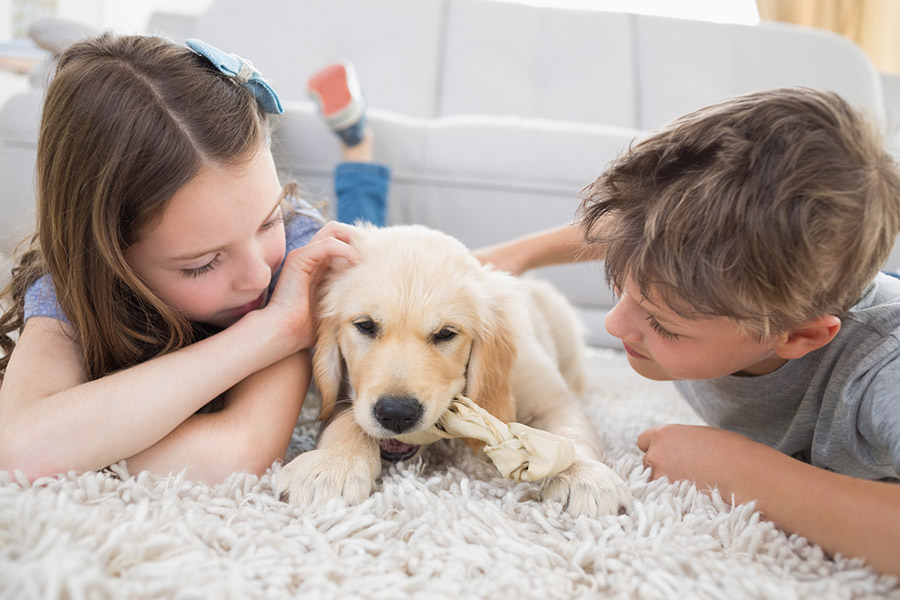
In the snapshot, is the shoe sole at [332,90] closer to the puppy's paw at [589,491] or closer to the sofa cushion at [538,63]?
the sofa cushion at [538,63]

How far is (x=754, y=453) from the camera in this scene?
112 centimetres

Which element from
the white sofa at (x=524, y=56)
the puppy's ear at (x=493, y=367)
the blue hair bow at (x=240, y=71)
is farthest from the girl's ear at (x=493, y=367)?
the white sofa at (x=524, y=56)

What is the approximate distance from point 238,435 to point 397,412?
0.31 meters

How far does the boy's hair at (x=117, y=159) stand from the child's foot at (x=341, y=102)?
3.74 ft

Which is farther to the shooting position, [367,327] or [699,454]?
[367,327]

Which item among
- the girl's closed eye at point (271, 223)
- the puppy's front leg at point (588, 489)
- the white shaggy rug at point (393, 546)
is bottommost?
the puppy's front leg at point (588, 489)

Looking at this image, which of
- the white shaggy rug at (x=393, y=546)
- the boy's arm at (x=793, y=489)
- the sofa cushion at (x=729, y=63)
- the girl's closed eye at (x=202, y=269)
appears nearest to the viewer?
the white shaggy rug at (x=393, y=546)

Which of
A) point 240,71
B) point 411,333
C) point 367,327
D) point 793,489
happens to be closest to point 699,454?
point 793,489

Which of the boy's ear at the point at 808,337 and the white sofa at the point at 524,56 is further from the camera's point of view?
the white sofa at the point at 524,56

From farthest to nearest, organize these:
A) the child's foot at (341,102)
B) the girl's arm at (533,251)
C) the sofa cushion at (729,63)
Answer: the sofa cushion at (729,63), the child's foot at (341,102), the girl's arm at (533,251)

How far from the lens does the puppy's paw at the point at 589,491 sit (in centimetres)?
108

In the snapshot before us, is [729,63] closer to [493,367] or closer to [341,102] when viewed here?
[341,102]

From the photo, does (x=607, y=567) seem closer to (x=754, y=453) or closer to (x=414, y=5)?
(x=754, y=453)

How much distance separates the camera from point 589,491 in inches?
43.2
